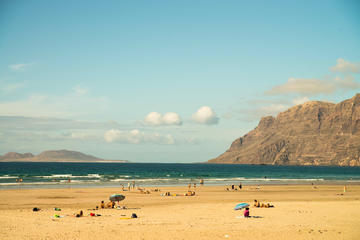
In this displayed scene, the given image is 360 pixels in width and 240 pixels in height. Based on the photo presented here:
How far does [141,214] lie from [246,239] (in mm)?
11523

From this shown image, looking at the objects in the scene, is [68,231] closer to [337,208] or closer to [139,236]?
[139,236]

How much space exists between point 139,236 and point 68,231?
179 inches

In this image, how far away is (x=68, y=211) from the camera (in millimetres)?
29156

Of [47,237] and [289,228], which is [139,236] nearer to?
[47,237]

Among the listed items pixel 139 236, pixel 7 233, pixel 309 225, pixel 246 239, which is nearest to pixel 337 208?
pixel 309 225

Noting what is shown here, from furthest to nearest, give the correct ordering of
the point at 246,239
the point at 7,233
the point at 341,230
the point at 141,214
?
1. the point at 141,214
2. the point at 341,230
3. the point at 7,233
4. the point at 246,239

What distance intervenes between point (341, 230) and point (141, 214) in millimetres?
14814

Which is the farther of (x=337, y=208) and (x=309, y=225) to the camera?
(x=337, y=208)

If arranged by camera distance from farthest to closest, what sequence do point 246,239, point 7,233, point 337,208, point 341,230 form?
point 337,208 < point 341,230 < point 7,233 < point 246,239

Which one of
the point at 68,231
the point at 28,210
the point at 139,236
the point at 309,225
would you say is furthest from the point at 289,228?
the point at 28,210

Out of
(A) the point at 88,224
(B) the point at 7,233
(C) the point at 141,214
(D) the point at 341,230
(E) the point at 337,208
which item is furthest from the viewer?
(E) the point at 337,208

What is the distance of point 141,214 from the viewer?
1105 inches

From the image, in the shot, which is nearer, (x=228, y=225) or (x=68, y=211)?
(x=228, y=225)

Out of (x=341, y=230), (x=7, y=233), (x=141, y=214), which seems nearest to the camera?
(x=7, y=233)
